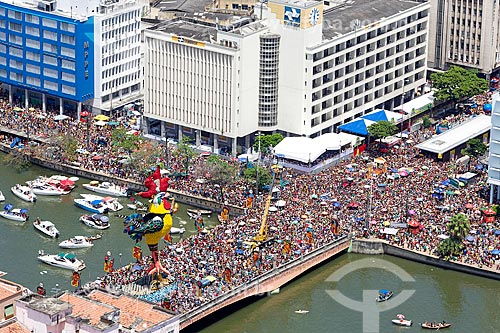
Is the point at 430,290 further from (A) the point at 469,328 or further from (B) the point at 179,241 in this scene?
(B) the point at 179,241

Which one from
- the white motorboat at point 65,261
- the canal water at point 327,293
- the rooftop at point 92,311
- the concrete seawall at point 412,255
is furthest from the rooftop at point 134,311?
the concrete seawall at point 412,255

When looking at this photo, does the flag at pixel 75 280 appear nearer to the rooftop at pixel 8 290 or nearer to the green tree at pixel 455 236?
the rooftop at pixel 8 290

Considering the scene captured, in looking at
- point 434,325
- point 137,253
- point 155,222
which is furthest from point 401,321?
point 137,253

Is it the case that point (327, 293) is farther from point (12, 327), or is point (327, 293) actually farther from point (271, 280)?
point (12, 327)

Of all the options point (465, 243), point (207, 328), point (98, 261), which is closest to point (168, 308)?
point (207, 328)

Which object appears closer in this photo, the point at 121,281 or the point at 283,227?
the point at 121,281

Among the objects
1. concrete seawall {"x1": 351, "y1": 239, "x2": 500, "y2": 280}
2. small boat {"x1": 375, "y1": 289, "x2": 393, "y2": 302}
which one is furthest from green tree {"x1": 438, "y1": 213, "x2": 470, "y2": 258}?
small boat {"x1": 375, "y1": 289, "x2": 393, "y2": 302}

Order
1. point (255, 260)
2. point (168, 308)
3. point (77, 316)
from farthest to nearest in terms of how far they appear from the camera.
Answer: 1. point (255, 260)
2. point (168, 308)
3. point (77, 316)
